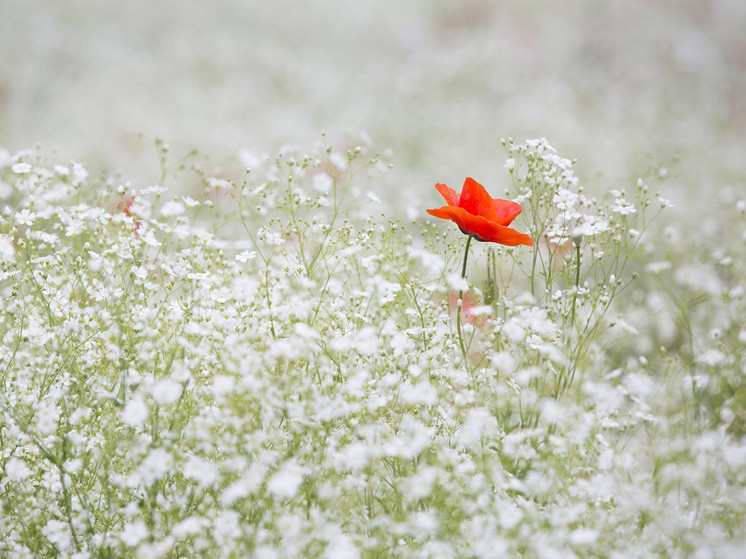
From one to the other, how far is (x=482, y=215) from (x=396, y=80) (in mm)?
5636

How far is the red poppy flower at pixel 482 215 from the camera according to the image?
70.4 inches

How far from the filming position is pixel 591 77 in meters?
7.31

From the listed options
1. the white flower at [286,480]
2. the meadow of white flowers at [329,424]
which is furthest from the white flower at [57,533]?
the white flower at [286,480]

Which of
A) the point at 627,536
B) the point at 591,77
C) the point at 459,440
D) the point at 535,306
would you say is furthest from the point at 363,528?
the point at 591,77

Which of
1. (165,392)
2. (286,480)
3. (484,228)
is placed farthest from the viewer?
(484,228)

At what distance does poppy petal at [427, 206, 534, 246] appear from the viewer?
178 centimetres

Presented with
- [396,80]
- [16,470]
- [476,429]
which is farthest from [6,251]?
[396,80]

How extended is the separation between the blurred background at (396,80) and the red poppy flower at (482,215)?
3.66m

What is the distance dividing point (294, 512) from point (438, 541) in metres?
0.33

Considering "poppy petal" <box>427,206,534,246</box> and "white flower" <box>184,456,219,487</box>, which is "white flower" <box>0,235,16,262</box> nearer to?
"white flower" <box>184,456,219,487</box>

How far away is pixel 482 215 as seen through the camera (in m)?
1.89

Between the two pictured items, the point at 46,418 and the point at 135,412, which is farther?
the point at 46,418

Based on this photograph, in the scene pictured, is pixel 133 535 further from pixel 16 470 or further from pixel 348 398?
pixel 348 398

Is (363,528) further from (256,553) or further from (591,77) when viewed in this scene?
(591,77)
